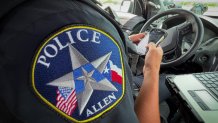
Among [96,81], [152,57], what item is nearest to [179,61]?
[152,57]

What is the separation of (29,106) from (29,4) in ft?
0.61

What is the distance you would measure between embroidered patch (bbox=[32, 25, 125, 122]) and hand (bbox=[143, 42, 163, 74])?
46 cm

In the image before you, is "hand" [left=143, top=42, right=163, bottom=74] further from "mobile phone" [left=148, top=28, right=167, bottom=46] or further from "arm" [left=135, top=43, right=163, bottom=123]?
"mobile phone" [left=148, top=28, right=167, bottom=46]

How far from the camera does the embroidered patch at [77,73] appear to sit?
52cm

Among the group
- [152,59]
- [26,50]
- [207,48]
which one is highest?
[26,50]

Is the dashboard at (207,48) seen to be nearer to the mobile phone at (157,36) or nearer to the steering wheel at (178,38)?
the steering wheel at (178,38)

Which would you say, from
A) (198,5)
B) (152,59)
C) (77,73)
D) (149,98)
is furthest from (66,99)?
(198,5)

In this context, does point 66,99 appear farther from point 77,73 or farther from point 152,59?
point 152,59

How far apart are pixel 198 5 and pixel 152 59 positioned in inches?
58.4

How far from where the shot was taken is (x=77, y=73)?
21.3 inches

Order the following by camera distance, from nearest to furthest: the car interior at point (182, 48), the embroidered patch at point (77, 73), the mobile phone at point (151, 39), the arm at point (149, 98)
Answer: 1. the embroidered patch at point (77, 73)
2. the arm at point (149, 98)
3. the mobile phone at point (151, 39)
4. the car interior at point (182, 48)

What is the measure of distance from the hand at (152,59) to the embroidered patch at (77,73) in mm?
458

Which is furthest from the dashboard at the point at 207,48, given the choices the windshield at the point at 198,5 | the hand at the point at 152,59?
the windshield at the point at 198,5

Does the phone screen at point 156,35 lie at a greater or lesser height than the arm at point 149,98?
greater
